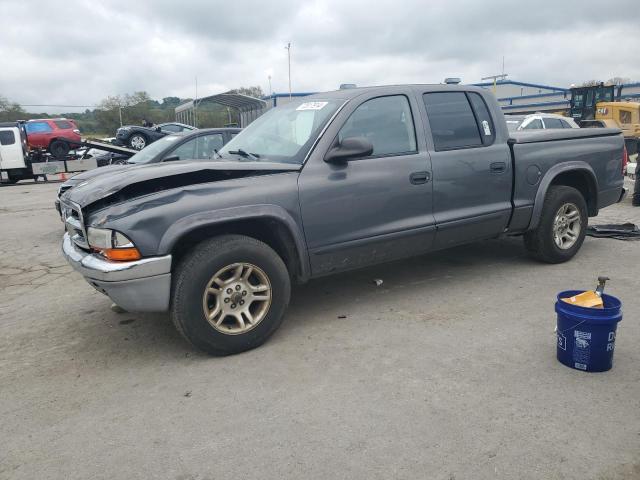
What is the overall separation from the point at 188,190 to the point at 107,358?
53.0 inches

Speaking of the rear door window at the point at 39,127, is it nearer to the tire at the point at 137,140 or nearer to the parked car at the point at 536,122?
the tire at the point at 137,140

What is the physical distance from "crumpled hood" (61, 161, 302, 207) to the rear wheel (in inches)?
672

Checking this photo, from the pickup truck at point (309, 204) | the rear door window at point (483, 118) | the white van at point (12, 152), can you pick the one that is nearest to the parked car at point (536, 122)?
the pickup truck at point (309, 204)

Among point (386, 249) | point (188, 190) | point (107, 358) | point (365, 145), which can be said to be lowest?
point (107, 358)

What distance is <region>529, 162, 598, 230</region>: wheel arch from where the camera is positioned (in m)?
5.18

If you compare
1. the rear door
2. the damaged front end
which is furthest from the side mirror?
the rear door

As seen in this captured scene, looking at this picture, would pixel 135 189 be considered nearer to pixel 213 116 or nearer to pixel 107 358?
pixel 107 358

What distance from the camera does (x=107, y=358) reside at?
371 centimetres

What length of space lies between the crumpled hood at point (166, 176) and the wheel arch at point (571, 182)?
269 cm

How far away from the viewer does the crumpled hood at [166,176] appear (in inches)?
136

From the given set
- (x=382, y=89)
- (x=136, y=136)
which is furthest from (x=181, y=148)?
(x=136, y=136)

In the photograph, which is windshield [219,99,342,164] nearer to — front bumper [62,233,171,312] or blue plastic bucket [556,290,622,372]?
front bumper [62,233,171,312]

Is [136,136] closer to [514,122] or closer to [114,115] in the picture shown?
[514,122]

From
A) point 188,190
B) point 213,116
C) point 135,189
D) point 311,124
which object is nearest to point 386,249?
point 311,124
